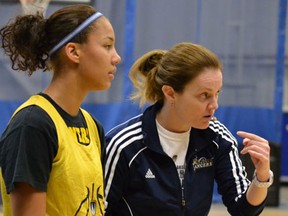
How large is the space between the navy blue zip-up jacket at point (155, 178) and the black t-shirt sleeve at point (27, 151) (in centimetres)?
69

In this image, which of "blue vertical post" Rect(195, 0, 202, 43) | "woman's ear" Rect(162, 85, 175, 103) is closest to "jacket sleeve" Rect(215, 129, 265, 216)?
"woman's ear" Rect(162, 85, 175, 103)

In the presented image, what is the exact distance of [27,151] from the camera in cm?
164

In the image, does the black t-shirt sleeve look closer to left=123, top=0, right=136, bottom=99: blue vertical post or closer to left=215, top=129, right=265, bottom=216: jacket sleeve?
left=215, top=129, right=265, bottom=216: jacket sleeve

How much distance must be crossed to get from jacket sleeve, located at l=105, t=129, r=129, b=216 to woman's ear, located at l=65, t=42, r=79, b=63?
61 centimetres

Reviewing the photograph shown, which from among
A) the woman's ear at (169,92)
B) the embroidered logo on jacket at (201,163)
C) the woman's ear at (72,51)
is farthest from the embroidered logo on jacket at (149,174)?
the woman's ear at (72,51)

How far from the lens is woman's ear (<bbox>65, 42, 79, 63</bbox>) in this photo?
6.00 ft

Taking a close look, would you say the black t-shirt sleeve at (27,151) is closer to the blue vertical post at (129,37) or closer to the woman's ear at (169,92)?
the woman's ear at (169,92)

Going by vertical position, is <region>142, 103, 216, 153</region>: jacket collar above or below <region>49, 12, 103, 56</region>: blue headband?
below

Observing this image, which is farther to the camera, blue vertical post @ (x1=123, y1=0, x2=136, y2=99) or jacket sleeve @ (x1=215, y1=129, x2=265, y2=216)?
blue vertical post @ (x1=123, y1=0, x2=136, y2=99)

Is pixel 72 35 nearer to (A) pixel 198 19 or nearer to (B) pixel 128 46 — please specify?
(B) pixel 128 46

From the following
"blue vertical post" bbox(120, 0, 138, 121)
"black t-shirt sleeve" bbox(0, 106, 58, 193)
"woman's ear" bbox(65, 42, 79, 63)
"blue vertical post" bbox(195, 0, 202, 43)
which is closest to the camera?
"black t-shirt sleeve" bbox(0, 106, 58, 193)

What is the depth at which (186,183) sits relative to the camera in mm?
A: 2400

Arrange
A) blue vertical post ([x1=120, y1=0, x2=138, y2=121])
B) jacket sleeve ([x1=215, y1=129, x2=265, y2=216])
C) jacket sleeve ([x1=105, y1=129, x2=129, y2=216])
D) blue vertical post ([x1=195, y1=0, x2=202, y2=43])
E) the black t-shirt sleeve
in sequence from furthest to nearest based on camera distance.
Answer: blue vertical post ([x1=195, y1=0, x2=202, y2=43]), blue vertical post ([x1=120, y1=0, x2=138, y2=121]), jacket sleeve ([x1=215, y1=129, x2=265, y2=216]), jacket sleeve ([x1=105, y1=129, x2=129, y2=216]), the black t-shirt sleeve

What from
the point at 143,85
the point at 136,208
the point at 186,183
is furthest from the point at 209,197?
the point at 143,85
